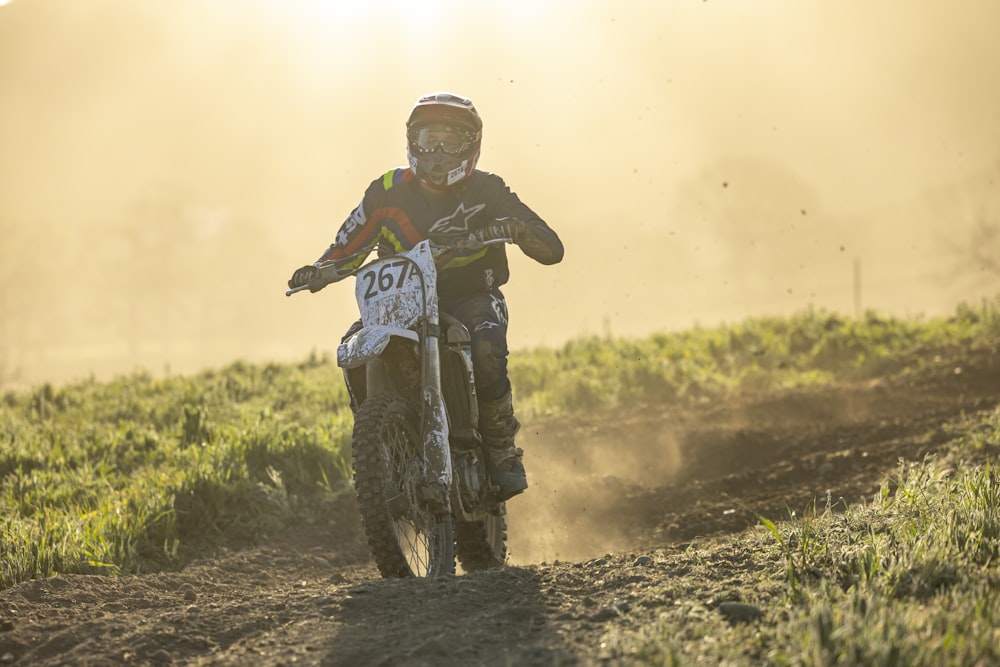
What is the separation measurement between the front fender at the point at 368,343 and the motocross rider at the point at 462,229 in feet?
1.42

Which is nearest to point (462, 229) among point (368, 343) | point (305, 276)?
point (305, 276)

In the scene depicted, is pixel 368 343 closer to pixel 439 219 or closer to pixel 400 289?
pixel 400 289

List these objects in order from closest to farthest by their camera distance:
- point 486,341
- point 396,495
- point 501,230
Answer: point 396,495
point 501,230
point 486,341

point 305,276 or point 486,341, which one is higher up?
point 305,276

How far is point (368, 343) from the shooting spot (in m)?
5.35

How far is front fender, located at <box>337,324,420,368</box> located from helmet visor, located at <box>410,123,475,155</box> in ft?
3.70

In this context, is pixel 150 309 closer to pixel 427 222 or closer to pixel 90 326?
pixel 90 326

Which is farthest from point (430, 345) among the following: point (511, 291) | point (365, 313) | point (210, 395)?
point (511, 291)

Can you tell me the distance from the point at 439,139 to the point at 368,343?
1332mm

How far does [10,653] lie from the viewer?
4.25 m

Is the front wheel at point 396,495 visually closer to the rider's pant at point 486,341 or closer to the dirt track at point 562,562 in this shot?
the dirt track at point 562,562

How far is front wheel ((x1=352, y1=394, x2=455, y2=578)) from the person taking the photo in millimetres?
5031

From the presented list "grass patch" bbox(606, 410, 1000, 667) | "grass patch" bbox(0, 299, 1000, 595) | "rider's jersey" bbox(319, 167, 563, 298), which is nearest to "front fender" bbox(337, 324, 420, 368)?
"rider's jersey" bbox(319, 167, 563, 298)

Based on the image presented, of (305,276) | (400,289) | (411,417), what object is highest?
(305,276)
